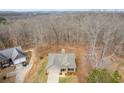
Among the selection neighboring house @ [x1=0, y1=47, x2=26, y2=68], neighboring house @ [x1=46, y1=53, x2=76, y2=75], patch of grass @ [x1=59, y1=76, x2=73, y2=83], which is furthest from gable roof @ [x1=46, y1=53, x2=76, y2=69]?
neighboring house @ [x1=0, y1=47, x2=26, y2=68]

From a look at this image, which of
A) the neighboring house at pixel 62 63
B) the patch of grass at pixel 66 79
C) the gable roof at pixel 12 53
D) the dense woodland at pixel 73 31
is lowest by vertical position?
the patch of grass at pixel 66 79

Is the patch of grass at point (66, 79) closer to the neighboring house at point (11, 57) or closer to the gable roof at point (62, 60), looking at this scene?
the gable roof at point (62, 60)

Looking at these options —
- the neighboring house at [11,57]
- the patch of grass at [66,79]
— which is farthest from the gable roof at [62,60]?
the neighboring house at [11,57]

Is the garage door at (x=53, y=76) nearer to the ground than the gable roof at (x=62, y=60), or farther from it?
nearer to the ground

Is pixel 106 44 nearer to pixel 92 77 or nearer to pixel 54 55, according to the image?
pixel 92 77

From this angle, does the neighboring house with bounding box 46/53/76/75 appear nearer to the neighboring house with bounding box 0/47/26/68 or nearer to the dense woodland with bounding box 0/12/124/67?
the dense woodland with bounding box 0/12/124/67
